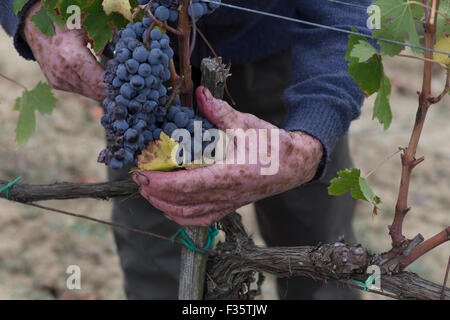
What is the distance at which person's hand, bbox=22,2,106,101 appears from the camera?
1.20 m

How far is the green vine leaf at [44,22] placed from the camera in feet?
3.66

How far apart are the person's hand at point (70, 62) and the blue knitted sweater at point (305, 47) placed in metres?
0.11

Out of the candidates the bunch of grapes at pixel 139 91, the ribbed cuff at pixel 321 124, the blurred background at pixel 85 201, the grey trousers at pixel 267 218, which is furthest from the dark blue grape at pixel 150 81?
the blurred background at pixel 85 201

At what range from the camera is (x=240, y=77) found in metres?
1.77

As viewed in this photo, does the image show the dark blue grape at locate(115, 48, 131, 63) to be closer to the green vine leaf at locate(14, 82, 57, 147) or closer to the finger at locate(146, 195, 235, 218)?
the finger at locate(146, 195, 235, 218)

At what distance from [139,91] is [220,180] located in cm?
25

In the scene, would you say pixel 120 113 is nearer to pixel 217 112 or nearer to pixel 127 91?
pixel 127 91

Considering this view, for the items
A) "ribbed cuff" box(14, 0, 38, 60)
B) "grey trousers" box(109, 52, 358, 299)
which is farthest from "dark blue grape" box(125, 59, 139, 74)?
"grey trousers" box(109, 52, 358, 299)

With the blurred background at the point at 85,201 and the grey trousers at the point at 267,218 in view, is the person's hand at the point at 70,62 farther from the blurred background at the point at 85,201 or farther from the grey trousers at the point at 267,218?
the blurred background at the point at 85,201

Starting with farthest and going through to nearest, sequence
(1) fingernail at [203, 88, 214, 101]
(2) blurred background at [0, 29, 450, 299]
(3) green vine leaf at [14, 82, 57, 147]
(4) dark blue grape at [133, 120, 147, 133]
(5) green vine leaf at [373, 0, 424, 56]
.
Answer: (2) blurred background at [0, 29, 450, 299] < (3) green vine leaf at [14, 82, 57, 147] < (1) fingernail at [203, 88, 214, 101] < (4) dark blue grape at [133, 120, 147, 133] < (5) green vine leaf at [373, 0, 424, 56]

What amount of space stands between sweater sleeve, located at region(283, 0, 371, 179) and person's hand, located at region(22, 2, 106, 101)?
0.50 metres

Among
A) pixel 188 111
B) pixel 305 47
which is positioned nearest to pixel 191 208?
pixel 188 111

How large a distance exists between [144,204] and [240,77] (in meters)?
0.56

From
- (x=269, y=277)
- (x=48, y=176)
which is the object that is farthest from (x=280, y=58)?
(x=48, y=176)
